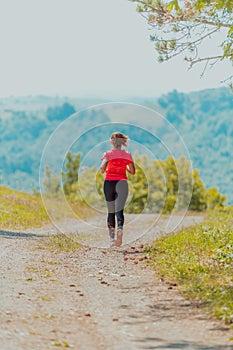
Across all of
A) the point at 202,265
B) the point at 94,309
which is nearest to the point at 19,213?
the point at 202,265

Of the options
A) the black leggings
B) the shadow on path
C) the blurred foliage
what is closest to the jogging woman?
the black leggings

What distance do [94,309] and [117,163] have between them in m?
7.43

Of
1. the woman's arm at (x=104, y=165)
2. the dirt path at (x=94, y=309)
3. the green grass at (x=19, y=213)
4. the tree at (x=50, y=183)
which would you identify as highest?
the woman's arm at (x=104, y=165)

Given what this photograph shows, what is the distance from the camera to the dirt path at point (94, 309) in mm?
8406

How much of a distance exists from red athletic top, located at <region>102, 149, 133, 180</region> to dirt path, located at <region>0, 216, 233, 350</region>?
2560mm

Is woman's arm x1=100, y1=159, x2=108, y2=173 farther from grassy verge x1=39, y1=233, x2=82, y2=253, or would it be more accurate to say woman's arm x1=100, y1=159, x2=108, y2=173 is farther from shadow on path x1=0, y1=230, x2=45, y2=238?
shadow on path x1=0, y1=230, x2=45, y2=238

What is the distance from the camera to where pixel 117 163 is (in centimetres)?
1727

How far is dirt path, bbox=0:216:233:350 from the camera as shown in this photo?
27.6ft

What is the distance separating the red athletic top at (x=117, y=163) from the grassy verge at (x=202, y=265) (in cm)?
185

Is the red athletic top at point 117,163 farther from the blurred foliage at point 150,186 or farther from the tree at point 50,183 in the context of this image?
the tree at point 50,183

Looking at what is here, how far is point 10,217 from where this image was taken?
26.1 meters

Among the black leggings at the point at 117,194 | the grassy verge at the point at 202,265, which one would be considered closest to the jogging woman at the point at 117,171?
the black leggings at the point at 117,194

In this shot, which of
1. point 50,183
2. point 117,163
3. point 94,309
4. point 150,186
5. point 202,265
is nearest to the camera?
point 94,309

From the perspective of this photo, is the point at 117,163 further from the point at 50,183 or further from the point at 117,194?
the point at 50,183
